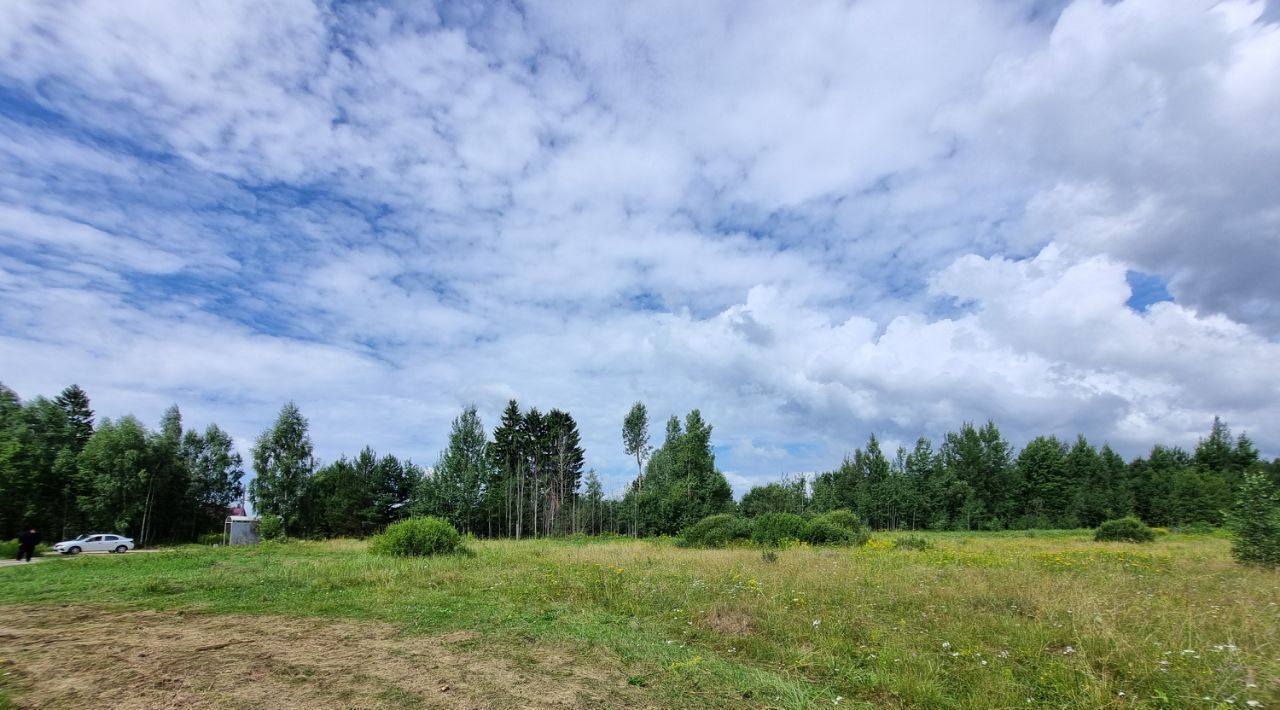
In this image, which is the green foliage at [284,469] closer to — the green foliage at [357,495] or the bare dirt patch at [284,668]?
the green foliage at [357,495]

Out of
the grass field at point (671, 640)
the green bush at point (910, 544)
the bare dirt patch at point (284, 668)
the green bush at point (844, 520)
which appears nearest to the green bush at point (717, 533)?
the green bush at point (844, 520)

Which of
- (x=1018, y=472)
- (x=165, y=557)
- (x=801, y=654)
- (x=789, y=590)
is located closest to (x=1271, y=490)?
(x=789, y=590)

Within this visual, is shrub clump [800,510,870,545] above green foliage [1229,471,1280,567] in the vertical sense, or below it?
below

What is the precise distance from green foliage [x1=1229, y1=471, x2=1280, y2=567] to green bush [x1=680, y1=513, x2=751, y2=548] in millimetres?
18230

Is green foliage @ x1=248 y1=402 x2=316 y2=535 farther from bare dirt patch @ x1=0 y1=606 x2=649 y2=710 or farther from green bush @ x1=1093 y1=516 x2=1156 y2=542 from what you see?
green bush @ x1=1093 y1=516 x2=1156 y2=542

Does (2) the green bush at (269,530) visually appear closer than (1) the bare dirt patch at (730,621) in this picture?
No

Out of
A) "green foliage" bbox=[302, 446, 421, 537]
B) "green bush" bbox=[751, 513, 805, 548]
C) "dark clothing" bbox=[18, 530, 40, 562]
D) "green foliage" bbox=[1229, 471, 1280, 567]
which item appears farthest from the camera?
"green foliage" bbox=[302, 446, 421, 537]

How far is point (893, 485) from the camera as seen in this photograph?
69688mm

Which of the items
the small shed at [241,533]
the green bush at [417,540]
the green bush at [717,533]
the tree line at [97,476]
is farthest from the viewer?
the small shed at [241,533]

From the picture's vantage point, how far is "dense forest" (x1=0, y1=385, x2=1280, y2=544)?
42188 millimetres

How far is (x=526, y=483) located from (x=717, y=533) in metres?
38.8

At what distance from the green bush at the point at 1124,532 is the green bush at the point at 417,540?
33793mm

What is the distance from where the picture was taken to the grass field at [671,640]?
566 centimetres

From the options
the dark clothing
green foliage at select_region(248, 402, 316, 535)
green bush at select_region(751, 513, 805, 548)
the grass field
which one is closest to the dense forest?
green foliage at select_region(248, 402, 316, 535)
